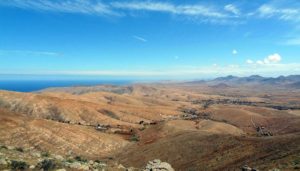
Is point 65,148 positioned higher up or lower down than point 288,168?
lower down

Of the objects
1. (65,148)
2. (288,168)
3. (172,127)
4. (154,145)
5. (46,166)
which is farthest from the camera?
(172,127)

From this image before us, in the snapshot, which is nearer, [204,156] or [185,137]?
[204,156]

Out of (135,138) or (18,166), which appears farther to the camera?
(135,138)

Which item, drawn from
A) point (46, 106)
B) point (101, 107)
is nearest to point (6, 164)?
point (46, 106)

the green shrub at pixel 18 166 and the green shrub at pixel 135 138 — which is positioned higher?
the green shrub at pixel 18 166

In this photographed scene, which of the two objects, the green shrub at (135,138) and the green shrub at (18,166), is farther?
the green shrub at (135,138)

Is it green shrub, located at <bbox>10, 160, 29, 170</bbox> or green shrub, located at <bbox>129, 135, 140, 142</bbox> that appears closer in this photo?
green shrub, located at <bbox>10, 160, 29, 170</bbox>

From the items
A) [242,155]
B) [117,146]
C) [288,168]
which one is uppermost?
[288,168]

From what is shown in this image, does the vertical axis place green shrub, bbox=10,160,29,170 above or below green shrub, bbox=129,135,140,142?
above

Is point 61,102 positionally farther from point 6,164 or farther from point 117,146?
point 6,164

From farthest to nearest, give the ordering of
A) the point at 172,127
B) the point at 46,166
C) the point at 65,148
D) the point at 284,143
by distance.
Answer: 1. the point at 172,127
2. the point at 65,148
3. the point at 284,143
4. the point at 46,166

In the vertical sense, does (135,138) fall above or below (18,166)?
below
